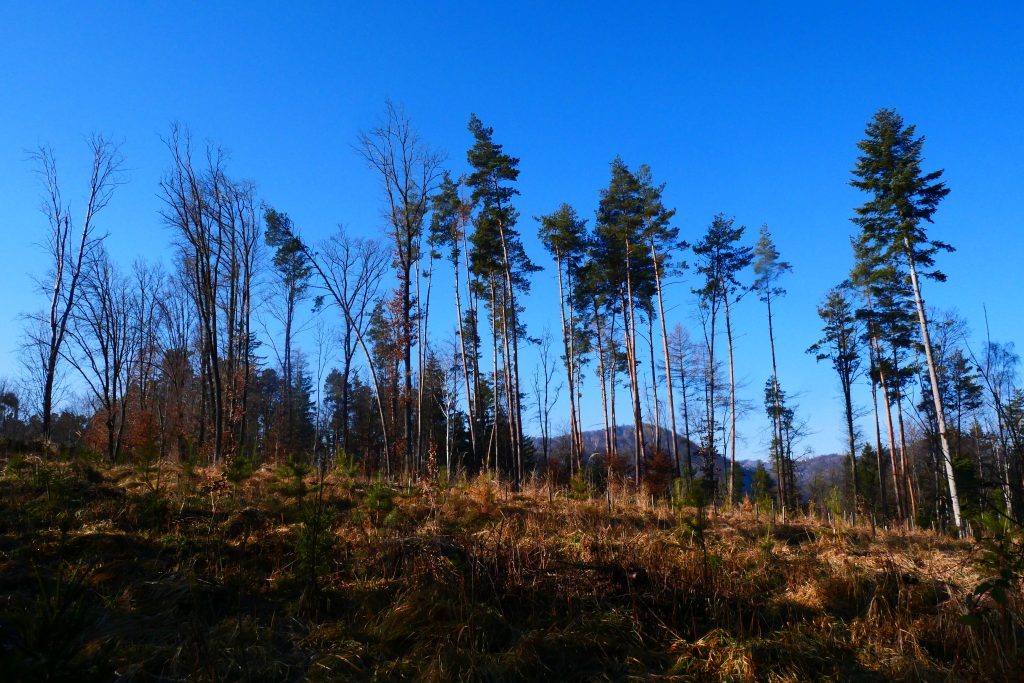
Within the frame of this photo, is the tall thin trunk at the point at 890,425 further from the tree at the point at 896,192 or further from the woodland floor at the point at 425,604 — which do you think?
the woodland floor at the point at 425,604

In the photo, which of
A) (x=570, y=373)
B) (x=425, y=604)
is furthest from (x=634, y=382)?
(x=425, y=604)

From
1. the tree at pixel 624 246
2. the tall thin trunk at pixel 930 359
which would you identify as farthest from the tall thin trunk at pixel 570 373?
the tall thin trunk at pixel 930 359

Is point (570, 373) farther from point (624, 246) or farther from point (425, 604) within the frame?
point (425, 604)

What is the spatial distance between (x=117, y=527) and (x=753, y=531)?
9835 mm

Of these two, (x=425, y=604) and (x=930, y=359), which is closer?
(x=425, y=604)

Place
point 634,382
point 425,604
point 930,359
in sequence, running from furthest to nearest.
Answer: point 634,382, point 930,359, point 425,604

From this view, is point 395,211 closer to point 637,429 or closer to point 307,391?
point 637,429

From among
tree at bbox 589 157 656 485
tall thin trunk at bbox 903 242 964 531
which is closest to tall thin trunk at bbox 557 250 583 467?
tree at bbox 589 157 656 485

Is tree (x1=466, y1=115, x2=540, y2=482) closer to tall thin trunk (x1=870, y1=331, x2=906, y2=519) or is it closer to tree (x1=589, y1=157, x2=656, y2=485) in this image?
tree (x1=589, y1=157, x2=656, y2=485)

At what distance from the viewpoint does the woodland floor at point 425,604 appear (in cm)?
347

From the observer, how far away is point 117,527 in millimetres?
6234

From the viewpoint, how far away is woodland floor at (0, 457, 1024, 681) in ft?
11.4

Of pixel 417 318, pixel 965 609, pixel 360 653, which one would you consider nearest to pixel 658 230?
pixel 417 318

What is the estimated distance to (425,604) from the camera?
4508mm
